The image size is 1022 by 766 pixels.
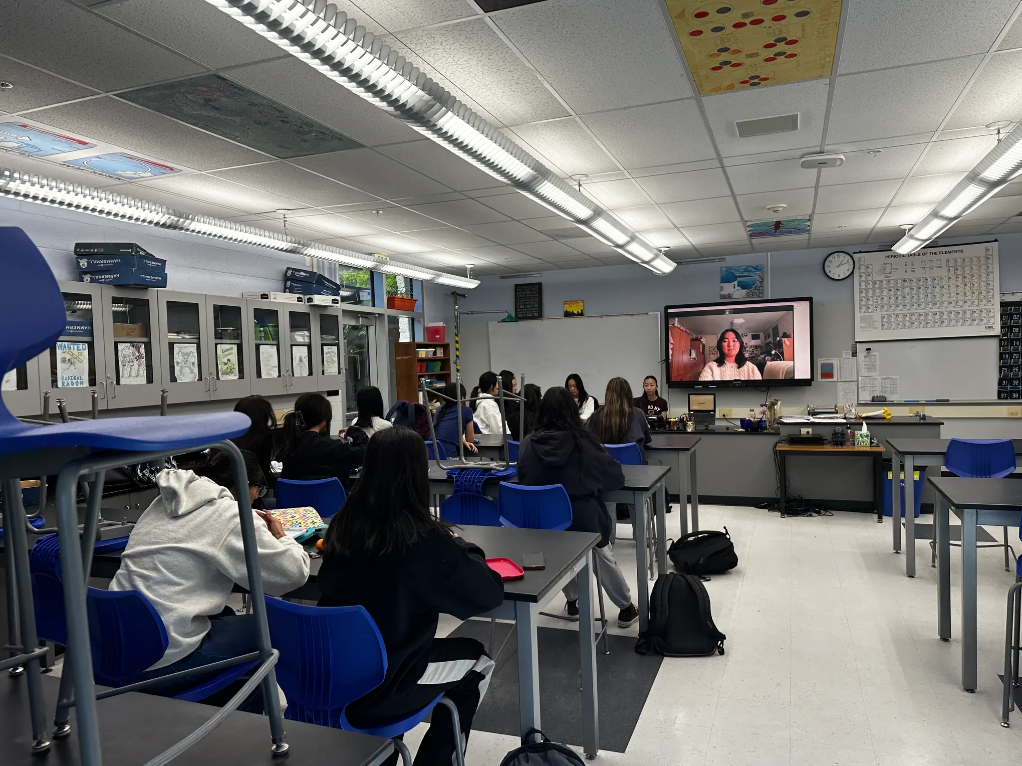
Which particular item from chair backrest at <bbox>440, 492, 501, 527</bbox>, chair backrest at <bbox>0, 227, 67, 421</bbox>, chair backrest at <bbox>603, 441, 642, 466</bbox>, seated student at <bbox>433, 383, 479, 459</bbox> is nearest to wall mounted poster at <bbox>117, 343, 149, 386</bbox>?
seated student at <bbox>433, 383, 479, 459</bbox>

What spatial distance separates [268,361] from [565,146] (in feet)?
11.4

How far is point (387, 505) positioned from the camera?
1.86 m

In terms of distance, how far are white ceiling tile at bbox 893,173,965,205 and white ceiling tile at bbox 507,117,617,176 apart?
241 cm

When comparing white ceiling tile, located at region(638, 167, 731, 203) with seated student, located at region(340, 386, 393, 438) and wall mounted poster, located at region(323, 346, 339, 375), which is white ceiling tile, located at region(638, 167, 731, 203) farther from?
wall mounted poster, located at region(323, 346, 339, 375)

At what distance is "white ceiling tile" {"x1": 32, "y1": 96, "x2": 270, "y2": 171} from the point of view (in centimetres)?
330

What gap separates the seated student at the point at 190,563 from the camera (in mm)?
1835

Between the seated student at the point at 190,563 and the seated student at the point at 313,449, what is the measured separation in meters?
1.98

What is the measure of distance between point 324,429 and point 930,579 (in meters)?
3.74

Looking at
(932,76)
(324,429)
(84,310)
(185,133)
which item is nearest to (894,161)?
(932,76)

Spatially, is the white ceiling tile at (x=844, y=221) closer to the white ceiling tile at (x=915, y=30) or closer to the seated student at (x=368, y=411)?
the white ceiling tile at (x=915, y=30)

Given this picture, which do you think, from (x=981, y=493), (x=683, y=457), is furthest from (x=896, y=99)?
(x=683, y=457)

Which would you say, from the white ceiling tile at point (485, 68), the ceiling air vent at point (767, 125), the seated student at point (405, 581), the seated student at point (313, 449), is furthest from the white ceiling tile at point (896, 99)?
the seated student at point (313, 449)

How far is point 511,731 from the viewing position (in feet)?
8.71

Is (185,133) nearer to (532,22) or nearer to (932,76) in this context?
(532,22)
